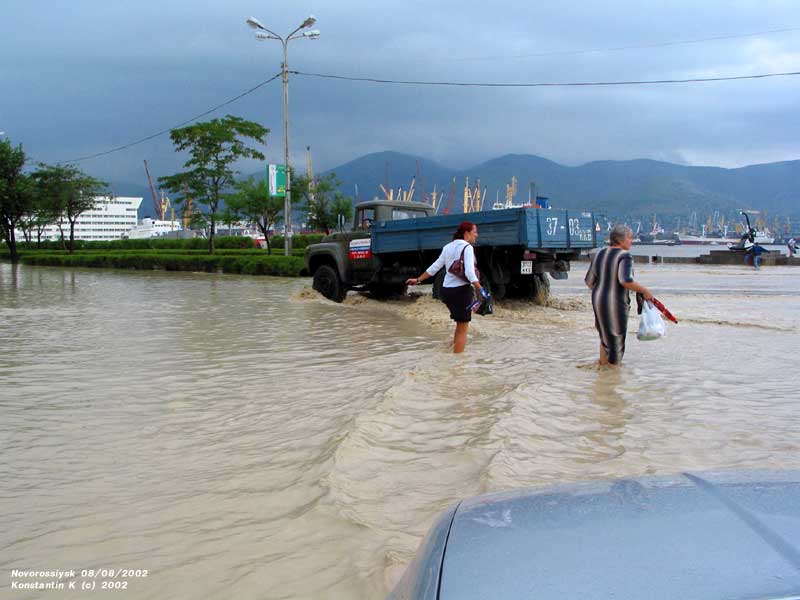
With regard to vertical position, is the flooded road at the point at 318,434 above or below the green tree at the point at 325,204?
below

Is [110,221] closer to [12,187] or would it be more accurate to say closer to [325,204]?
[12,187]

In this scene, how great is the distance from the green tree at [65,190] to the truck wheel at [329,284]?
124 ft

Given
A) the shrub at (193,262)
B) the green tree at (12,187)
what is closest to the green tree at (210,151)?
the shrub at (193,262)

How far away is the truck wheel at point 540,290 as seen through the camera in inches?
576

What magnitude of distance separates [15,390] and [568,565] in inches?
271

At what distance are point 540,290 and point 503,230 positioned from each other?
2.36 m

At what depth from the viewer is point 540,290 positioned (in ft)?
48.3

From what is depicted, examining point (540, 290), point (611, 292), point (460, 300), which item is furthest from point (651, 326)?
point (540, 290)

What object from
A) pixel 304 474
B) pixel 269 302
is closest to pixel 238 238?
pixel 269 302

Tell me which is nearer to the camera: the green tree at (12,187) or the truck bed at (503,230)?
the truck bed at (503,230)

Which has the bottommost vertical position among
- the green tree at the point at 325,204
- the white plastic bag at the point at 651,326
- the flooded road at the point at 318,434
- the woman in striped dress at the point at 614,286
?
the flooded road at the point at 318,434

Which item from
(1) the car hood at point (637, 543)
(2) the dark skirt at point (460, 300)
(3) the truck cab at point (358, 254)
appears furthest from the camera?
(3) the truck cab at point (358, 254)

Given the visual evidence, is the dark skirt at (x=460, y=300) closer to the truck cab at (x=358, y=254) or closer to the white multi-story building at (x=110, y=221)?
the truck cab at (x=358, y=254)

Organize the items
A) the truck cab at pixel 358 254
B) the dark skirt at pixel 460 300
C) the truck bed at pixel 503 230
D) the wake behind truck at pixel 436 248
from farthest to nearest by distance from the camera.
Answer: the truck cab at pixel 358 254 → the wake behind truck at pixel 436 248 → the truck bed at pixel 503 230 → the dark skirt at pixel 460 300
